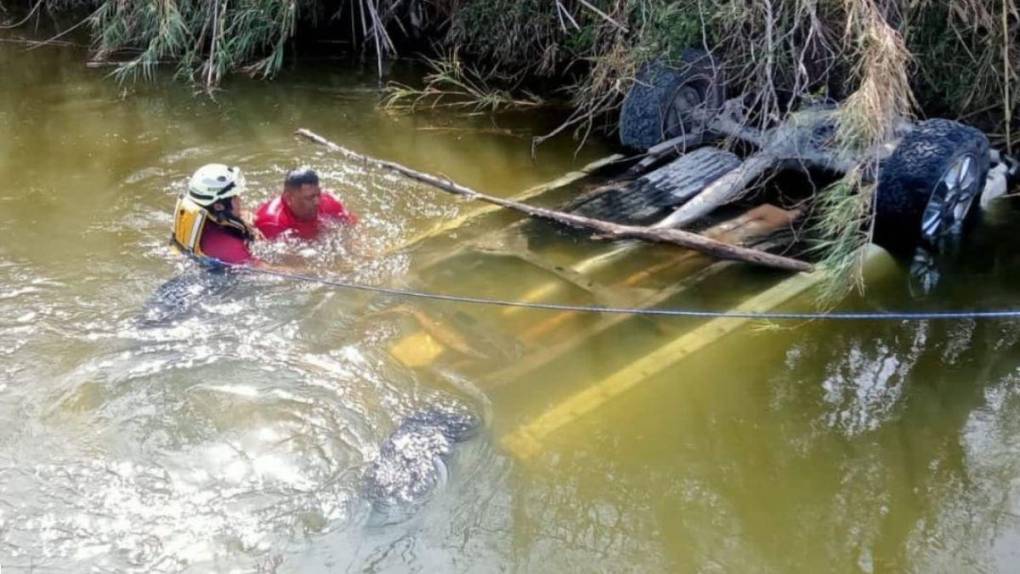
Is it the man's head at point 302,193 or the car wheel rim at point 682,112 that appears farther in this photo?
the car wheel rim at point 682,112

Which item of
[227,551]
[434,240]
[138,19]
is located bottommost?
[227,551]

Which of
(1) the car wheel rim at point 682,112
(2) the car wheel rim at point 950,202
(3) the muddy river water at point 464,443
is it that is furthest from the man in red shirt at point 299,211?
(2) the car wheel rim at point 950,202

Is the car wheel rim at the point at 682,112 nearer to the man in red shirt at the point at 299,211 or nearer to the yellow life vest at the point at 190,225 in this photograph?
the man in red shirt at the point at 299,211

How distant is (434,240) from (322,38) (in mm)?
5245

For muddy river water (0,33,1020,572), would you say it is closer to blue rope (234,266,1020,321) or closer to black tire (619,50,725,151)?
blue rope (234,266,1020,321)

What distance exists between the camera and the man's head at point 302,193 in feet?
18.2

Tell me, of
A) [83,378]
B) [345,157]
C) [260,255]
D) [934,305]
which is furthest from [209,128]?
[934,305]

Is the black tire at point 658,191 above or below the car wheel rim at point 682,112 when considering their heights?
below

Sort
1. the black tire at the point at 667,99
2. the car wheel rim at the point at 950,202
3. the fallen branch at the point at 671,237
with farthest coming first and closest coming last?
the black tire at the point at 667,99 < the car wheel rim at the point at 950,202 < the fallen branch at the point at 671,237

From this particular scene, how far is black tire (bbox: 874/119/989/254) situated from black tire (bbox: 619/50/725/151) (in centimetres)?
163

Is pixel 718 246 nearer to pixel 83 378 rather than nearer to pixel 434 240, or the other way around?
pixel 434 240

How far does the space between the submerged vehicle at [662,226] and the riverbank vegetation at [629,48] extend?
236 millimetres

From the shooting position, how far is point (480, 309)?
209 inches

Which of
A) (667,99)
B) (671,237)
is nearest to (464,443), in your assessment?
(671,237)
